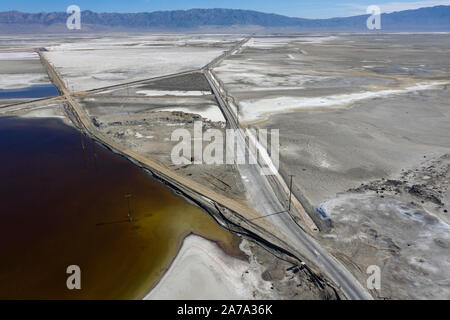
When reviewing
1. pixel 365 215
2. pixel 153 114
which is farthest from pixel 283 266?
pixel 153 114

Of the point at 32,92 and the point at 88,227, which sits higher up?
the point at 32,92

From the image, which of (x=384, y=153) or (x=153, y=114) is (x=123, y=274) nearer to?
(x=384, y=153)

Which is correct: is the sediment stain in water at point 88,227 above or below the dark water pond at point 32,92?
below

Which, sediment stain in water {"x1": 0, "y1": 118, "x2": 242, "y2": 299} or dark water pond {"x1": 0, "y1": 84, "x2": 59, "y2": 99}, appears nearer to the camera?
sediment stain in water {"x1": 0, "y1": 118, "x2": 242, "y2": 299}

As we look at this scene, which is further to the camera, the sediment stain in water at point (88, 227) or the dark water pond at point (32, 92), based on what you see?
the dark water pond at point (32, 92)

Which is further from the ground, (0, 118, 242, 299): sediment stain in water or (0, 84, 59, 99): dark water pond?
(0, 84, 59, 99): dark water pond

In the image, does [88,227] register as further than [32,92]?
No
